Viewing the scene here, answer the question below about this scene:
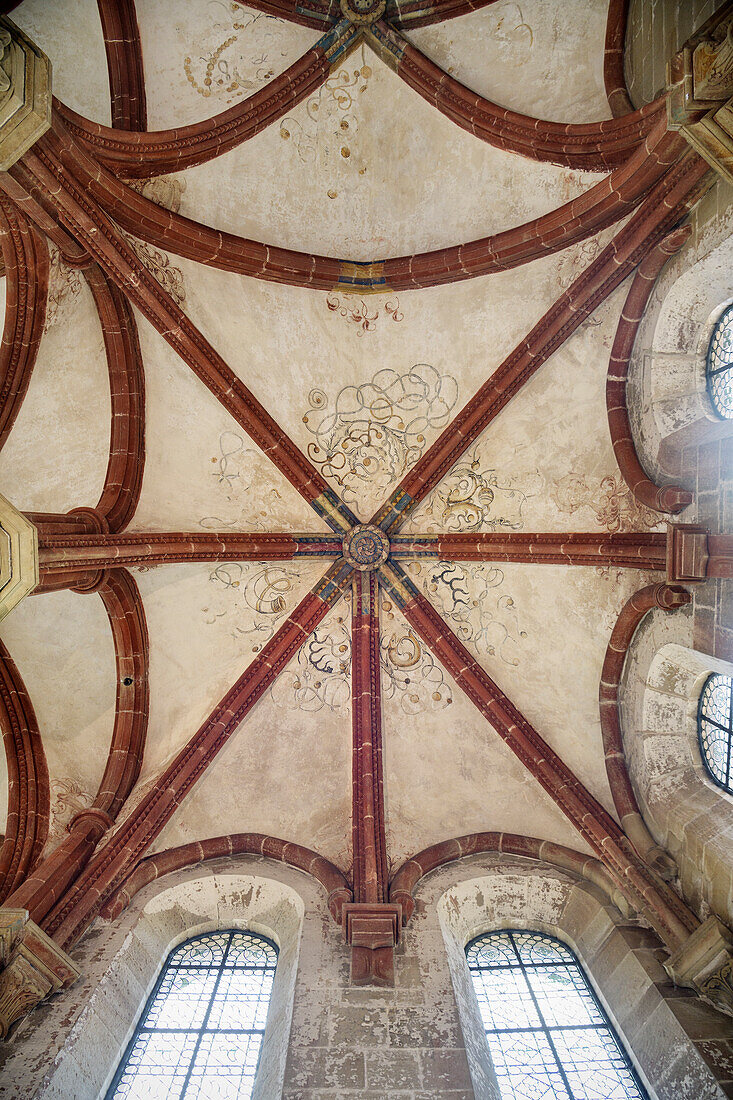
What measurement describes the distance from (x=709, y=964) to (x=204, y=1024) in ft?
14.4

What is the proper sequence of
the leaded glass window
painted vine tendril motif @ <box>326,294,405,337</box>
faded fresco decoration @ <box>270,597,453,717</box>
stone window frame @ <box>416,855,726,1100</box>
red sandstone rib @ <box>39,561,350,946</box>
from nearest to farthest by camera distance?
stone window frame @ <box>416,855,726,1100</box> < red sandstone rib @ <box>39,561,350,946</box> < the leaded glass window < painted vine tendril motif @ <box>326,294,405,337</box> < faded fresco decoration @ <box>270,597,453,717</box>

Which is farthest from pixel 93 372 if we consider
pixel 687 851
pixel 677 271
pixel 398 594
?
pixel 687 851

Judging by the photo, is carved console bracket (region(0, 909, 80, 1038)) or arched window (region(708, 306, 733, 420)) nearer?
carved console bracket (region(0, 909, 80, 1038))

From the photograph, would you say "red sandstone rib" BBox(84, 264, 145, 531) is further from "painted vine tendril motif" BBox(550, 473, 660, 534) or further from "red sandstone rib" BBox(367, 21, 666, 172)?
"painted vine tendril motif" BBox(550, 473, 660, 534)

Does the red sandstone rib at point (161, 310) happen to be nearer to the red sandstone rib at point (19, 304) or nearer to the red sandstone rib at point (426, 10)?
the red sandstone rib at point (19, 304)

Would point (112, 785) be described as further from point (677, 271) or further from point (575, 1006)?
point (677, 271)

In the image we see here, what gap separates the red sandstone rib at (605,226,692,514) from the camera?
7176 millimetres

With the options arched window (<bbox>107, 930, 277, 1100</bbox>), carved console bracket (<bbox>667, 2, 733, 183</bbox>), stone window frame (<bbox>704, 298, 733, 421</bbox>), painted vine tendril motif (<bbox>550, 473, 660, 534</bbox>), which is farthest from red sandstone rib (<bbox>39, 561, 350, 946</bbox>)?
carved console bracket (<bbox>667, 2, 733, 183</bbox>)

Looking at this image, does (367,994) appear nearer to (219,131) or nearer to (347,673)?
(347,673)

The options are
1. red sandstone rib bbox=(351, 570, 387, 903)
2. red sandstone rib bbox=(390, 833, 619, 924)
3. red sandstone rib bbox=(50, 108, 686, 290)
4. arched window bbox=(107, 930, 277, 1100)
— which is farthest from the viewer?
red sandstone rib bbox=(351, 570, 387, 903)

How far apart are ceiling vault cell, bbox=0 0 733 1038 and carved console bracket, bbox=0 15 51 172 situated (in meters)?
1.58

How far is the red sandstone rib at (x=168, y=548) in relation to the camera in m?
7.01

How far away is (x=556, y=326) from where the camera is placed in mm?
8320

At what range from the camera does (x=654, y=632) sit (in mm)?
7961
